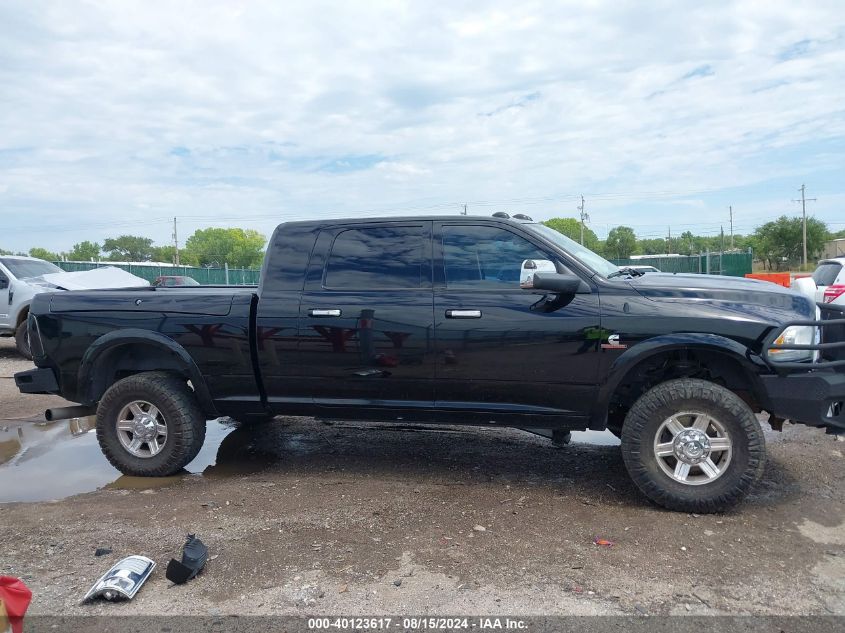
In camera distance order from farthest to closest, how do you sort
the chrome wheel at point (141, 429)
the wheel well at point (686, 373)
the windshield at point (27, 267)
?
the windshield at point (27, 267)
the chrome wheel at point (141, 429)
the wheel well at point (686, 373)

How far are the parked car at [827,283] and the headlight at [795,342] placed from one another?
482 cm

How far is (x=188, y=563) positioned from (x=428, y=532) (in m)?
1.35

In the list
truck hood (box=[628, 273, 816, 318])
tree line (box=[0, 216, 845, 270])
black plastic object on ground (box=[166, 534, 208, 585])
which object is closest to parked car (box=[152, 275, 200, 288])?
black plastic object on ground (box=[166, 534, 208, 585])

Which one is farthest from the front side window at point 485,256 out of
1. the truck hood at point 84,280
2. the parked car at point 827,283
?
the truck hood at point 84,280

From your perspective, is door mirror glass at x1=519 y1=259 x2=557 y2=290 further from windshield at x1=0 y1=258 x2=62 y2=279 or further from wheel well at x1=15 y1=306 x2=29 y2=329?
windshield at x1=0 y1=258 x2=62 y2=279

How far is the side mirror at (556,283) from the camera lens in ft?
13.6

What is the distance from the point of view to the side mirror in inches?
163

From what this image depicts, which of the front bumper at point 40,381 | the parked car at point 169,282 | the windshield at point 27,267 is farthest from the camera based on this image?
the windshield at point 27,267

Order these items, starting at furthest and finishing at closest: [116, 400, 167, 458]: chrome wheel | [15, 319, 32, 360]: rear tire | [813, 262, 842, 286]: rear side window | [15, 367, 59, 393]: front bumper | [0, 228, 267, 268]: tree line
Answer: [0, 228, 267, 268]: tree line
[15, 319, 32, 360]: rear tire
[813, 262, 842, 286]: rear side window
[15, 367, 59, 393]: front bumper
[116, 400, 167, 458]: chrome wheel

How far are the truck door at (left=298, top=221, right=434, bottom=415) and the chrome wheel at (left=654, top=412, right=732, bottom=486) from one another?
158 cm

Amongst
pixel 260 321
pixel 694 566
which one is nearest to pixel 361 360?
pixel 260 321

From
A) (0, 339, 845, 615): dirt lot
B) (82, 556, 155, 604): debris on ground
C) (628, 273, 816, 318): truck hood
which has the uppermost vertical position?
(628, 273, 816, 318): truck hood

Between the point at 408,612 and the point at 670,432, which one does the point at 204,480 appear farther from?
the point at 670,432

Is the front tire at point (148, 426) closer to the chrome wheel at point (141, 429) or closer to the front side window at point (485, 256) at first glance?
the chrome wheel at point (141, 429)
